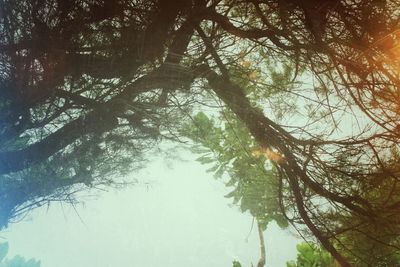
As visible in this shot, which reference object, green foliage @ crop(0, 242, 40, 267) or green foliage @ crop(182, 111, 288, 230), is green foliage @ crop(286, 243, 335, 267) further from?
green foliage @ crop(0, 242, 40, 267)

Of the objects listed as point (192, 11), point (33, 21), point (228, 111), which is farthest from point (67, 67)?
A: point (228, 111)

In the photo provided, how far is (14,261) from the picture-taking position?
21172 mm

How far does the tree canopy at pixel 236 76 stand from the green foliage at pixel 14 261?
20014 mm

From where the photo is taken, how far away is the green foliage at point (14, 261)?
18.7 m

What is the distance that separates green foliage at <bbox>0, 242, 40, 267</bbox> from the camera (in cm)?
1869

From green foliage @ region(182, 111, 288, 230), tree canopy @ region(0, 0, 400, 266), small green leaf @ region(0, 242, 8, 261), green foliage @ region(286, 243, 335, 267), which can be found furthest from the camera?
small green leaf @ region(0, 242, 8, 261)

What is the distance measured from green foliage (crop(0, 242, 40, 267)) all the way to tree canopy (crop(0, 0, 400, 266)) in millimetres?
20014

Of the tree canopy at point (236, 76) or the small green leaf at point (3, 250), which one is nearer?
the tree canopy at point (236, 76)

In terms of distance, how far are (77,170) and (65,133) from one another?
70.5 inches

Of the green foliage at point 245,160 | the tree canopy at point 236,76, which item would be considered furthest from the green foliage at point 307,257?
the tree canopy at point 236,76

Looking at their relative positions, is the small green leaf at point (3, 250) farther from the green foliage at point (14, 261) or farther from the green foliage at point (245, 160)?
the green foliage at point (245, 160)

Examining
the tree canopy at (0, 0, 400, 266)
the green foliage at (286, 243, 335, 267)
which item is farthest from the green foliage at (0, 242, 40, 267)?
the tree canopy at (0, 0, 400, 266)

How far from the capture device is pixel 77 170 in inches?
169

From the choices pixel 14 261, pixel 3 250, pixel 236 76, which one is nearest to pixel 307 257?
pixel 236 76
